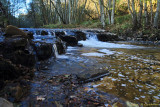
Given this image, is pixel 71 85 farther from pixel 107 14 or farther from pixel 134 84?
pixel 107 14

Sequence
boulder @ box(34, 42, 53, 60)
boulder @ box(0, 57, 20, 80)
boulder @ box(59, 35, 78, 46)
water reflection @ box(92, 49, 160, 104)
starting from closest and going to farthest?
water reflection @ box(92, 49, 160, 104) < boulder @ box(0, 57, 20, 80) < boulder @ box(34, 42, 53, 60) < boulder @ box(59, 35, 78, 46)

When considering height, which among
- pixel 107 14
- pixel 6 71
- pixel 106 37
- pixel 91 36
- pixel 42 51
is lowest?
pixel 6 71

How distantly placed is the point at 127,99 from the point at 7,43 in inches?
173

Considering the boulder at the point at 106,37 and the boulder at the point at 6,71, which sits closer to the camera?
the boulder at the point at 6,71

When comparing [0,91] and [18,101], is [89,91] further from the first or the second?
[0,91]

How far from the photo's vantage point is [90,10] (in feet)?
116

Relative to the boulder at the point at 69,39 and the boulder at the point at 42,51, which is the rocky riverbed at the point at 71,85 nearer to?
the boulder at the point at 42,51

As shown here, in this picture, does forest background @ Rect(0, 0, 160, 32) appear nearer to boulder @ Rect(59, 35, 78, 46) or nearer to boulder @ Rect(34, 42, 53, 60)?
boulder @ Rect(59, 35, 78, 46)

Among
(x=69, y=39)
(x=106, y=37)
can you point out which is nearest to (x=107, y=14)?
(x=106, y=37)

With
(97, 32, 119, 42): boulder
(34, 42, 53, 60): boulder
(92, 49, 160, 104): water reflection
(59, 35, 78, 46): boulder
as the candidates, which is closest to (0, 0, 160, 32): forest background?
(97, 32, 119, 42): boulder

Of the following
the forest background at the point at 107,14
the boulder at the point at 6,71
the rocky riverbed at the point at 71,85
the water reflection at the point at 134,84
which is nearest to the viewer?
the rocky riverbed at the point at 71,85

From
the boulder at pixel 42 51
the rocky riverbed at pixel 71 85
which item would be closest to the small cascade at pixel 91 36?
the boulder at pixel 42 51

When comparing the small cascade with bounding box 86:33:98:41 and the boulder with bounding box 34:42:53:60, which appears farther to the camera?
the small cascade with bounding box 86:33:98:41

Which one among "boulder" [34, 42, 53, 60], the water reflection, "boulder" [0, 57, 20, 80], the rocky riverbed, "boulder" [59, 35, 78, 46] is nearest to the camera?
the rocky riverbed
